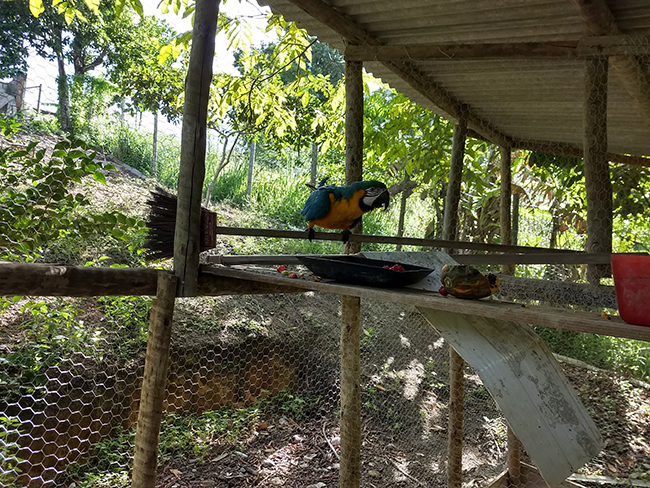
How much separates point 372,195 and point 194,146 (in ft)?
3.37

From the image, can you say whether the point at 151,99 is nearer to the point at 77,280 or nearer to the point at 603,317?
the point at 77,280

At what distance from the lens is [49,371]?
2.39 m

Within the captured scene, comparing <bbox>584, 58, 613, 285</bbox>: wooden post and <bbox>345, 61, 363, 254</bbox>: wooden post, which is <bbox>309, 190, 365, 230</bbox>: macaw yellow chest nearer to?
<bbox>345, 61, 363, 254</bbox>: wooden post

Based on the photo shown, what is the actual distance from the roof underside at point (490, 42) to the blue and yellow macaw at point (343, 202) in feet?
2.13

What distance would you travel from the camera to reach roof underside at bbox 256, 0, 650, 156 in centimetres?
180

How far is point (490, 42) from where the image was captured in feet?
6.83

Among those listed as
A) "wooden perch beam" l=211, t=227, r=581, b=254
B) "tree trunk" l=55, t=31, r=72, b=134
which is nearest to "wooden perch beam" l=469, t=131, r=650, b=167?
"wooden perch beam" l=211, t=227, r=581, b=254

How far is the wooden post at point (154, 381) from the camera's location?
1.40m

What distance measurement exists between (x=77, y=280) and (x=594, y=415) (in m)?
4.50

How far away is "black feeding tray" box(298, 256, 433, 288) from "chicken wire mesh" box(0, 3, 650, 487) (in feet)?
3.85

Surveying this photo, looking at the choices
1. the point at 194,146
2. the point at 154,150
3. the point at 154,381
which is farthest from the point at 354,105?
the point at 154,150

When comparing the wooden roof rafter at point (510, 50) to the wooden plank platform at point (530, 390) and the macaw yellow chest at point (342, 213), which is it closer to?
the macaw yellow chest at point (342, 213)

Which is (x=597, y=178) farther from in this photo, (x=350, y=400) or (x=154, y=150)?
(x=154, y=150)

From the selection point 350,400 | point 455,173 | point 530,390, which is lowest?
point 350,400
